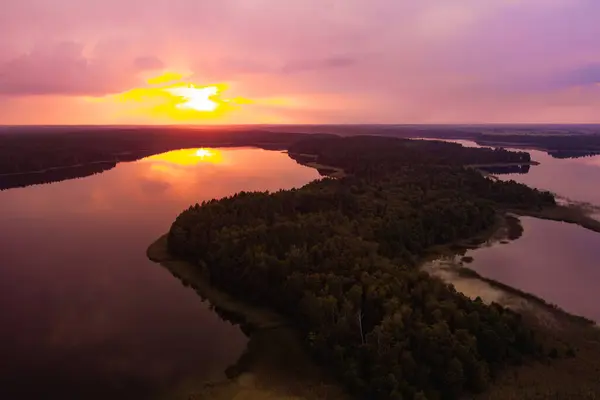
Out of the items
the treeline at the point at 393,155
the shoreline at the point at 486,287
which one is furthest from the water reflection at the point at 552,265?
the treeline at the point at 393,155

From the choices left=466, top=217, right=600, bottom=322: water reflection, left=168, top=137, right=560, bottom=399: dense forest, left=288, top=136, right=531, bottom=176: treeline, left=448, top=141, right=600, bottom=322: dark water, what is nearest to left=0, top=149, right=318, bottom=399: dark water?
left=168, top=137, right=560, bottom=399: dense forest

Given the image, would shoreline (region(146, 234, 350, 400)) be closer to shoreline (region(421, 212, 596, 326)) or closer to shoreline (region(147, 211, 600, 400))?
shoreline (region(147, 211, 600, 400))

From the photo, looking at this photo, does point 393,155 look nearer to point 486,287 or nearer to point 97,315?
point 486,287

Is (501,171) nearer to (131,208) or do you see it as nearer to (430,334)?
(131,208)

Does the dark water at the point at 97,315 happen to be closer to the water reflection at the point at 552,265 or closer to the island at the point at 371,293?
the island at the point at 371,293

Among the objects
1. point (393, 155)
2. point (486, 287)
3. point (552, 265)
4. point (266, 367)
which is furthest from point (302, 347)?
point (393, 155)
